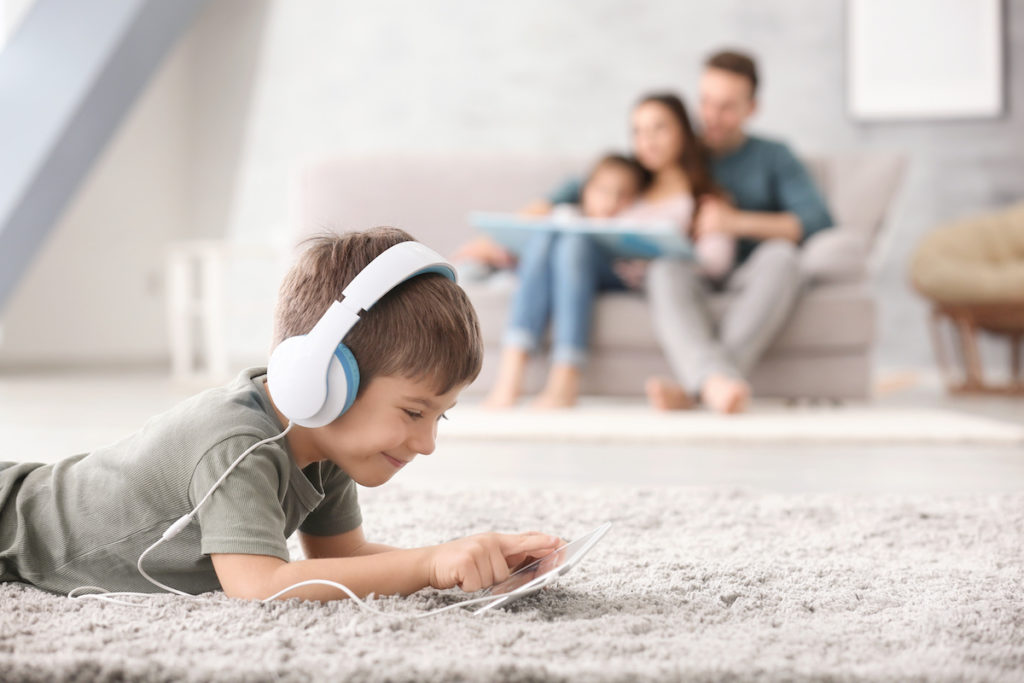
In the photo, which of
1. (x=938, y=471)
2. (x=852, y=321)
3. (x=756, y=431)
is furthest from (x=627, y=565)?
(x=852, y=321)

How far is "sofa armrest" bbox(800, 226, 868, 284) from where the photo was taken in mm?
2740

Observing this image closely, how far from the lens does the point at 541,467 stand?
1.67 metres

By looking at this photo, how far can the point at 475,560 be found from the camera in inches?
29.6

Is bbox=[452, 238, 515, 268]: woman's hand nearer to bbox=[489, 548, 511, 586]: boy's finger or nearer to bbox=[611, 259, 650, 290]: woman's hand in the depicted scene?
bbox=[611, 259, 650, 290]: woman's hand

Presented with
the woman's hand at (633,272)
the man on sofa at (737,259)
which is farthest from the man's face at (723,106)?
the woman's hand at (633,272)

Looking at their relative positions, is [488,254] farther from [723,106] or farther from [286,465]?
[286,465]

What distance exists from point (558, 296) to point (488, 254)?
354 millimetres

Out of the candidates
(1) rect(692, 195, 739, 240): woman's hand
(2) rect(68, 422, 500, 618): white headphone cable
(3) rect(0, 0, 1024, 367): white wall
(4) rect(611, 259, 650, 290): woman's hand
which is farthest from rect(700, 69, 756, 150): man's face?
(2) rect(68, 422, 500, 618): white headphone cable

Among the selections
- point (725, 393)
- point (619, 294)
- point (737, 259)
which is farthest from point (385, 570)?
point (737, 259)

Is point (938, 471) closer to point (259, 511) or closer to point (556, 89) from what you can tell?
point (259, 511)

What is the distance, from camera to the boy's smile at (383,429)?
2.49 feet

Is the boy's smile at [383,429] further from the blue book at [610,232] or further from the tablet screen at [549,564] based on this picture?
the blue book at [610,232]

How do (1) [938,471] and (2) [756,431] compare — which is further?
(2) [756,431]

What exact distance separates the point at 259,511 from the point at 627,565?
0.35 meters
